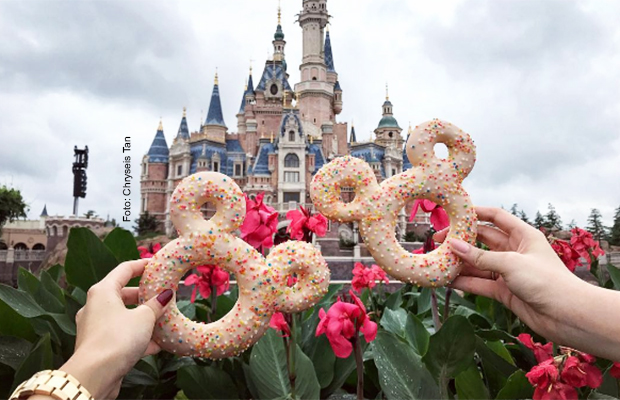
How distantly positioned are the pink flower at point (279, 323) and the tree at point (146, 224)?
27313 millimetres

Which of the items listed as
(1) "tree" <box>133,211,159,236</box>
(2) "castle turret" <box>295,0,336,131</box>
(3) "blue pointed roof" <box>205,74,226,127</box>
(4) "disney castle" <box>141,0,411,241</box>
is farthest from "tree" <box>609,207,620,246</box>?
(1) "tree" <box>133,211,159,236</box>

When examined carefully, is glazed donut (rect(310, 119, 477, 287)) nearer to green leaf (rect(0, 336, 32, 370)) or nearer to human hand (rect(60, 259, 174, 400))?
human hand (rect(60, 259, 174, 400))

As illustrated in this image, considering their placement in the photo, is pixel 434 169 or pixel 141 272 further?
pixel 434 169

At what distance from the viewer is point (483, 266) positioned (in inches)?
50.1

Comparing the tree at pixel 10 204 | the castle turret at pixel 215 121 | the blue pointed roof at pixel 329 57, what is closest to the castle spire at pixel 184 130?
the castle turret at pixel 215 121

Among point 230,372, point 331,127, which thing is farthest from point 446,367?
point 331,127

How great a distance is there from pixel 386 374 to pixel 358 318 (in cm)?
32

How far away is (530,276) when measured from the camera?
1137 millimetres

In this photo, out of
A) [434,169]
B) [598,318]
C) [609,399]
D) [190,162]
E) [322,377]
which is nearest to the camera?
[598,318]

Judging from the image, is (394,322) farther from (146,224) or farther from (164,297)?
(146,224)

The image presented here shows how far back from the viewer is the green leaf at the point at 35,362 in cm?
112

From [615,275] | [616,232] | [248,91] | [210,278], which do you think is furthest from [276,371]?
[248,91]

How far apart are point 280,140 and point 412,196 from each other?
25409mm

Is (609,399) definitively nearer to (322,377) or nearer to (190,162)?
(322,377)
